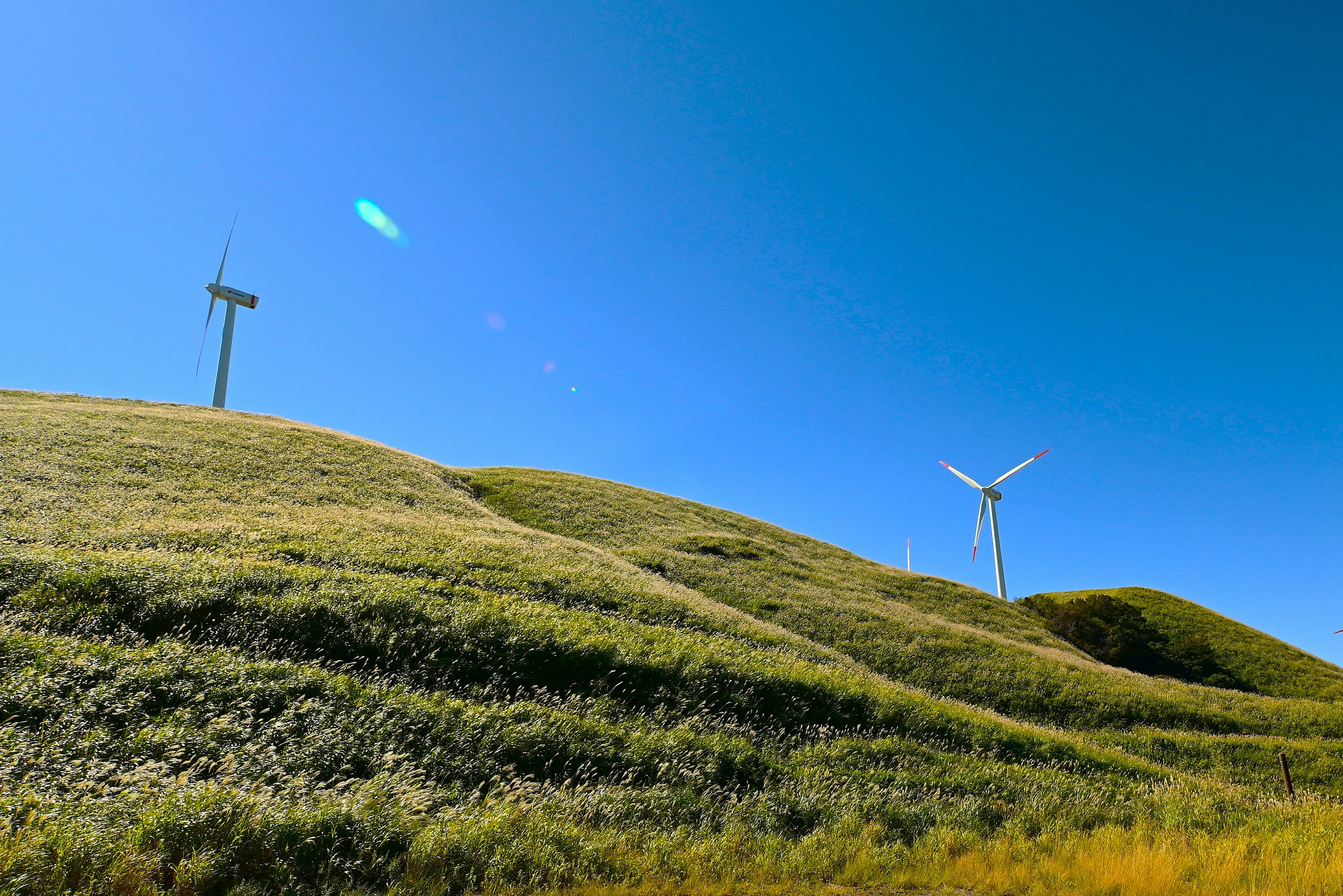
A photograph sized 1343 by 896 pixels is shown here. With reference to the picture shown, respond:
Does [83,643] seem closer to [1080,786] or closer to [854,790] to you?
[854,790]

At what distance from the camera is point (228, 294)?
73.2 m

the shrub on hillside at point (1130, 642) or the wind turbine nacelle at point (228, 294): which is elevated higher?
the wind turbine nacelle at point (228, 294)

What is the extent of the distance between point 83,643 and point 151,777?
18.2ft

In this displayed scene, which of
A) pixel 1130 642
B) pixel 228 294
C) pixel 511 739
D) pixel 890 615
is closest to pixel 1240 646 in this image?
pixel 1130 642

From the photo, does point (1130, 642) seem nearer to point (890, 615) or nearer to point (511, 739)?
point (890, 615)

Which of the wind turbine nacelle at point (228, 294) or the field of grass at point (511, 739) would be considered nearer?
the field of grass at point (511, 739)

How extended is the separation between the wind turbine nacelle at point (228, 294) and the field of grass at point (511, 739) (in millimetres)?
51811

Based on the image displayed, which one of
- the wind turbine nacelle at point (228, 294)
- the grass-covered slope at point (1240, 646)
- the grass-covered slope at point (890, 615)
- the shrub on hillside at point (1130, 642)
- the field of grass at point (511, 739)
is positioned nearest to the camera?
the field of grass at point (511, 739)

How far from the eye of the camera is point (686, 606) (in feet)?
83.1

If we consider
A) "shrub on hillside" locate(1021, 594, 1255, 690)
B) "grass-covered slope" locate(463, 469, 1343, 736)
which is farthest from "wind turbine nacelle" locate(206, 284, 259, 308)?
"shrub on hillside" locate(1021, 594, 1255, 690)

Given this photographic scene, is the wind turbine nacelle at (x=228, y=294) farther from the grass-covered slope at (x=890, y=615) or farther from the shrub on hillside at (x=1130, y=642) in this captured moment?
the shrub on hillside at (x=1130, y=642)

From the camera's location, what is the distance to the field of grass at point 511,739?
24.0 feet

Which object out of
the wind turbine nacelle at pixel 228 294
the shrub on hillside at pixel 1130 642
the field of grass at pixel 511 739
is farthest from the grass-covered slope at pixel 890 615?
the wind turbine nacelle at pixel 228 294

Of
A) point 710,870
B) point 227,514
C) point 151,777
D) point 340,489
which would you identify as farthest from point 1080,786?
point 340,489
